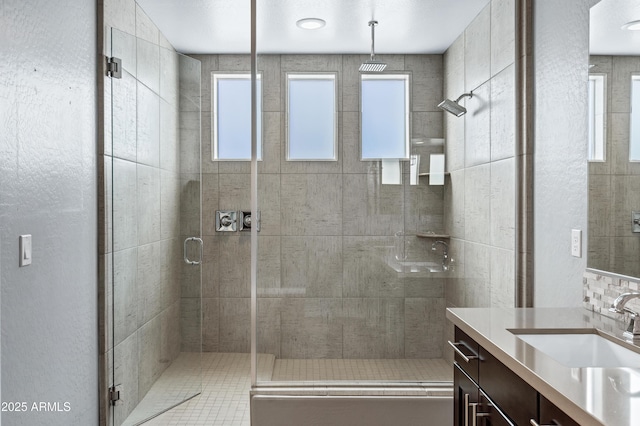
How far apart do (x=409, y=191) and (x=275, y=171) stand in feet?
2.35

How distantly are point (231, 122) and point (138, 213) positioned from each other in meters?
1.33

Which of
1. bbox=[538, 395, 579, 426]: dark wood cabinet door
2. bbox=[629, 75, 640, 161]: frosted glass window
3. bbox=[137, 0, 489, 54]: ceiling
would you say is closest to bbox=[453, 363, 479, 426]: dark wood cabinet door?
bbox=[538, 395, 579, 426]: dark wood cabinet door

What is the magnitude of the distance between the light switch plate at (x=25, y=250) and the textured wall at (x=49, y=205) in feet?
0.07

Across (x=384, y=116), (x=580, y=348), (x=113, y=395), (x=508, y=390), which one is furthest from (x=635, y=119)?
(x=113, y=395)

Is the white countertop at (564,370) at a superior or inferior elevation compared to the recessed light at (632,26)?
inferior

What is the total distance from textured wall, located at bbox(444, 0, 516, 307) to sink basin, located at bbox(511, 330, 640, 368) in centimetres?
93

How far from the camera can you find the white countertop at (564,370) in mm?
913

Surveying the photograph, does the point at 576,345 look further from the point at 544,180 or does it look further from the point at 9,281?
the point at 9,281

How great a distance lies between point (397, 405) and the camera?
7.81 feet

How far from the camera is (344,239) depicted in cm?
245

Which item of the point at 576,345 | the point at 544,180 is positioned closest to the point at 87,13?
the point at 544,180

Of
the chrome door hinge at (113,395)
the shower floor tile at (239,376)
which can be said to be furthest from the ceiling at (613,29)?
the chrome door hinge at (113,395)

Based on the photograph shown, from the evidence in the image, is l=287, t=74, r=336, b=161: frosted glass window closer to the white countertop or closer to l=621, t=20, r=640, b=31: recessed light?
the white countertop

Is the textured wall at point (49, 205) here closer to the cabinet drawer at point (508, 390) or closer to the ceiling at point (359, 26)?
the ceiling at point (359, 26)
